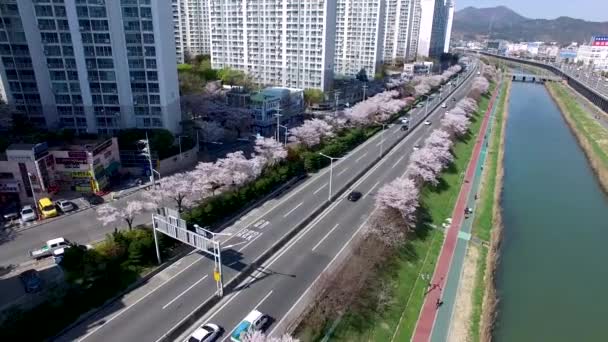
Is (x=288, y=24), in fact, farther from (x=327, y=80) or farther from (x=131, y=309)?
(x=131, y=309)

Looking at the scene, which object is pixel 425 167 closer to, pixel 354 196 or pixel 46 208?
pixel 354 196

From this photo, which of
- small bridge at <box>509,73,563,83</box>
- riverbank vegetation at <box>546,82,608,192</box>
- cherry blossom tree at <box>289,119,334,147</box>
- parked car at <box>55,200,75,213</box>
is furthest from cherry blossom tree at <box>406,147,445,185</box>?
small bridge at <box>509,73,563,83</box>

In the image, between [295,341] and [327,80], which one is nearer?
[295,341]

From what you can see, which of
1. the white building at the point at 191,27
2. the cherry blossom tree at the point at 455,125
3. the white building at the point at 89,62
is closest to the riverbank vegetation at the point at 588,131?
the cherry blossom tree at the point at 455,125

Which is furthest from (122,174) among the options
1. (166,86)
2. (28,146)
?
(166,86)

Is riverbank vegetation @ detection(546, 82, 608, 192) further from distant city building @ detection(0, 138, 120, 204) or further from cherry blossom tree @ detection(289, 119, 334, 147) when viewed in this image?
distant city building @ detection(0, 138, 120, 204)

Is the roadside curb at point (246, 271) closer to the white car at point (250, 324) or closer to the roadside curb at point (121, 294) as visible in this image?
the white car at point (250, 324)
